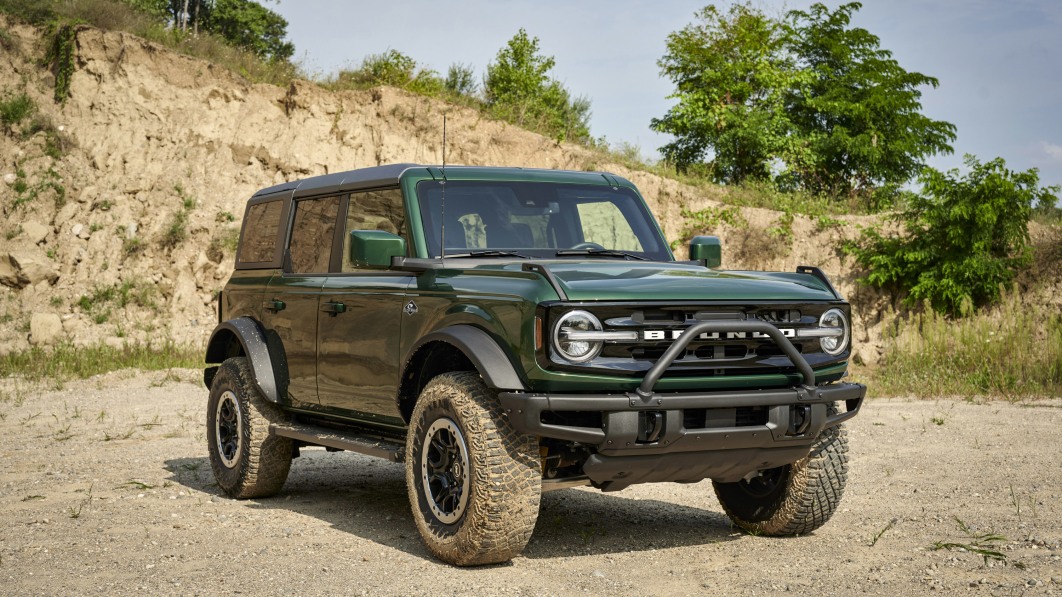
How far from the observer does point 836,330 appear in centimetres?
612

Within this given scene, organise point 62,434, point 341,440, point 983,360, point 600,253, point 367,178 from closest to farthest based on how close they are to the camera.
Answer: point 600,253 → point 341,440 → point 367,178 → point 62,434 → point 983,360

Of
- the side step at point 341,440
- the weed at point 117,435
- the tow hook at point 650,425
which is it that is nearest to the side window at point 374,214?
the side step at point 341,440

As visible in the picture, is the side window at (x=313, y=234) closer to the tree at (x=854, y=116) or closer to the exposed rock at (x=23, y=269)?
the exposed rock at (x=23, y=269)

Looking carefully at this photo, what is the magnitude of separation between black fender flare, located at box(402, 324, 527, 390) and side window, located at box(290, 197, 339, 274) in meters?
2.06

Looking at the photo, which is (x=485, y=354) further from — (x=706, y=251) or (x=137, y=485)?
(x=137, y=485)

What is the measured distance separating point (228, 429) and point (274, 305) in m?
1.13

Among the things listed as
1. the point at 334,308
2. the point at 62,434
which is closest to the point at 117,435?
the point at 62,434

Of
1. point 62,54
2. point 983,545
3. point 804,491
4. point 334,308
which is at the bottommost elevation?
point 983,545

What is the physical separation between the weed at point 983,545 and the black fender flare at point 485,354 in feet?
8.18

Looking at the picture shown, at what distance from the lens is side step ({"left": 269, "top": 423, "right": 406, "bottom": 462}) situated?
6.60 meters

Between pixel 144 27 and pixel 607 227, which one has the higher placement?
pixel 144 27

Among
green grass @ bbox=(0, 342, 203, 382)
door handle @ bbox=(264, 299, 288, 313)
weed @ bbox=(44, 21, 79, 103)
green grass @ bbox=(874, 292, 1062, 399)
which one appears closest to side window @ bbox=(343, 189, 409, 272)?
door handle @ bbox=(264, 299, 288, 313)

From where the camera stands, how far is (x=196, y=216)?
82.2 ft

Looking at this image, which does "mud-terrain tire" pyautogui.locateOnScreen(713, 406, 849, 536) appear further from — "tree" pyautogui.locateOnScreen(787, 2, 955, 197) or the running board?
"tree" pyautogui.locateOnScreen(787, 2, 955, 197)
